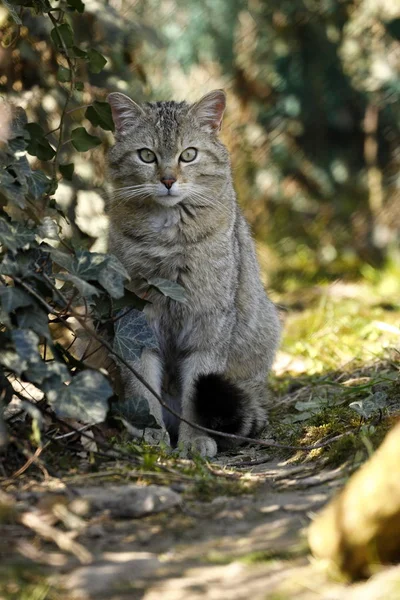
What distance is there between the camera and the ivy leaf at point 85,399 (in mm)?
2266

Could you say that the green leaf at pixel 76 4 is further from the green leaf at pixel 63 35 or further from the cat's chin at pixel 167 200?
the cat's chin at pixel 167 200

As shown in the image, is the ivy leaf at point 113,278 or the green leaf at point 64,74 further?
the green leaf at point 64,74

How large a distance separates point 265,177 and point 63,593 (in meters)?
5.55

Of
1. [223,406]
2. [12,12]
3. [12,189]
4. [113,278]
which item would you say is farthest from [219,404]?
[12,12]

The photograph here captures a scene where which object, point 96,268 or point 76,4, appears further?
point 76,4

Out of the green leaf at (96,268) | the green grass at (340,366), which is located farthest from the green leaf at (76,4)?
the green grass at (340,366)

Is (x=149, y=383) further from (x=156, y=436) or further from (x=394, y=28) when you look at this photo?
(x=394, y=28)

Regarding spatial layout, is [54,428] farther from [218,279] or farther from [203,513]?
[218,279]

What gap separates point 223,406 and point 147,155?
1.12 meters

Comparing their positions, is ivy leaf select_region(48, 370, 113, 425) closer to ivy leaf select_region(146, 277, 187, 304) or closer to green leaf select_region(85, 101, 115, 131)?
ivy leaf select_region(146, 277, 187, 304)

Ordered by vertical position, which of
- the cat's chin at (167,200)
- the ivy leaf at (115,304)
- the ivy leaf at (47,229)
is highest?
the cat's chin at (167,200)

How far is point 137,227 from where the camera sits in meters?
3.42

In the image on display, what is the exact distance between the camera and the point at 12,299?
2.38 metres

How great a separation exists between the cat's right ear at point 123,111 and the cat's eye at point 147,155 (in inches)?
6.7
